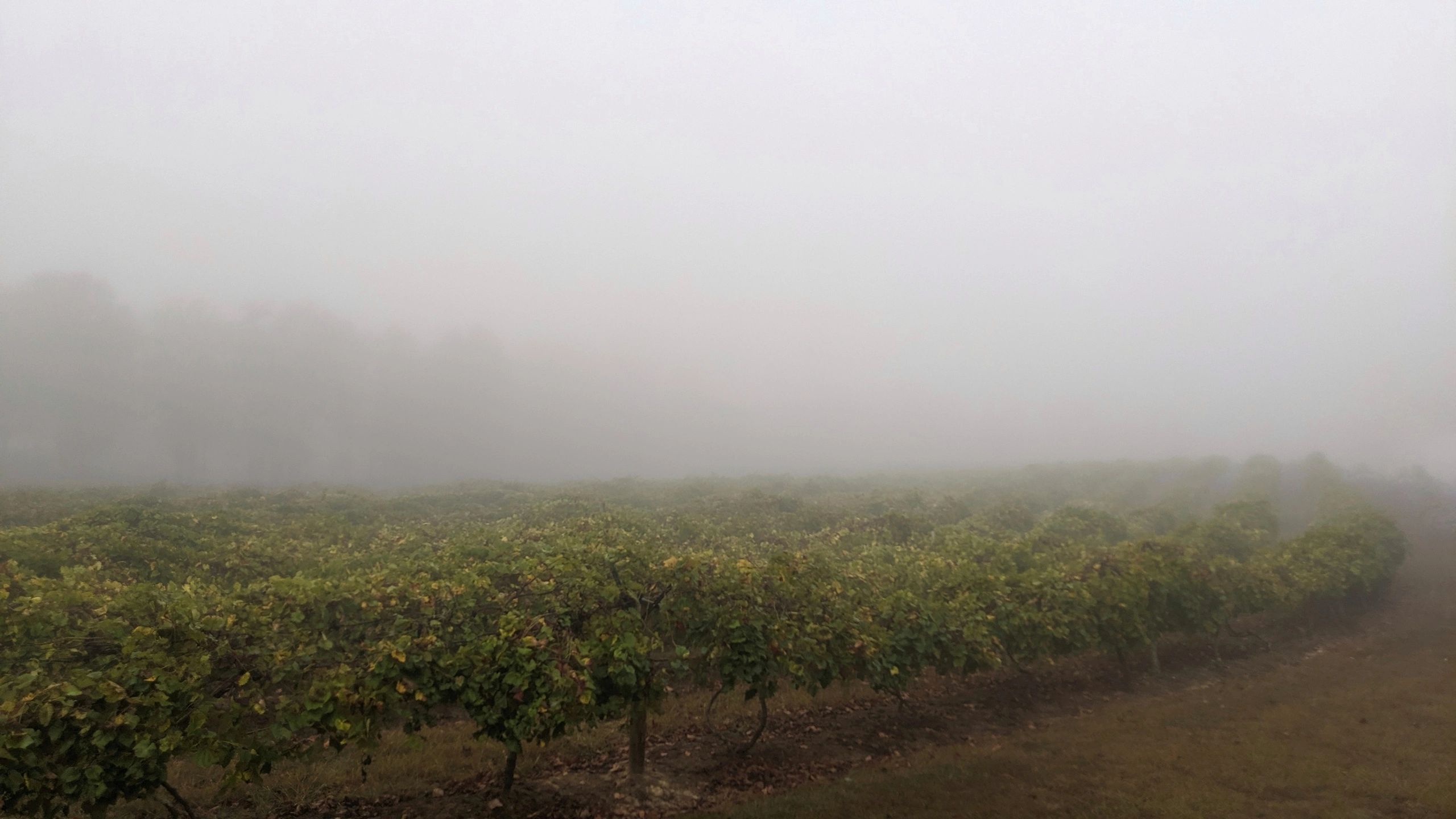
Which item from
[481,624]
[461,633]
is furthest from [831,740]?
[461,633]

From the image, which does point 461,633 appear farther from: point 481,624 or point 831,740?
point 831,740

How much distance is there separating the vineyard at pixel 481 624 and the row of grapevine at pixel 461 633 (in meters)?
0.04

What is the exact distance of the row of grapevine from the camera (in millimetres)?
6121

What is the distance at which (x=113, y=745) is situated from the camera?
19.4 ft

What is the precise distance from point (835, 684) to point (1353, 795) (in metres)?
9.30

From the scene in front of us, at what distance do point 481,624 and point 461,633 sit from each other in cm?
30

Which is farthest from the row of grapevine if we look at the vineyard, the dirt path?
the dirt path

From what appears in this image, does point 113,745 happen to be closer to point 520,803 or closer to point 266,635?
point 266,635

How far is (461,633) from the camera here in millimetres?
8141

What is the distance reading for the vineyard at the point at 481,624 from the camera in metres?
6.25

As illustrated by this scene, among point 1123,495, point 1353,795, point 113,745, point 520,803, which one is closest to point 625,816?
point 520,803

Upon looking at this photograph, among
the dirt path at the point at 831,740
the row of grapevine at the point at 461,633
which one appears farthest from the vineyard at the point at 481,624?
the dirt path at the point at 831,740

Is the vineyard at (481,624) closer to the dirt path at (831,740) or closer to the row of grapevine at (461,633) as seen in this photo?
the row of grapevine at (461,633)

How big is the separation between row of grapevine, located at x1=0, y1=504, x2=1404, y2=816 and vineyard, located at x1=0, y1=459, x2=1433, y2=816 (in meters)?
0.04
